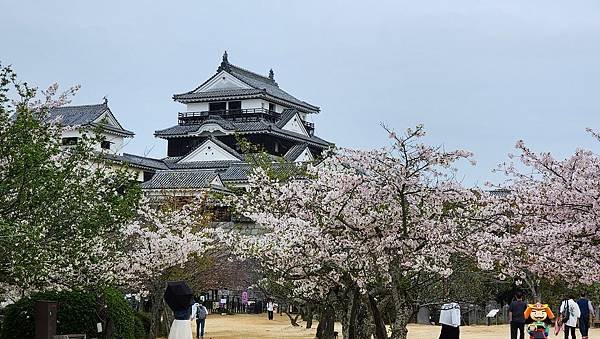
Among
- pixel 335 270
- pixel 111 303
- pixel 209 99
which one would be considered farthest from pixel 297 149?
pixel 335 270

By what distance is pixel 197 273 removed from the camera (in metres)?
24.2

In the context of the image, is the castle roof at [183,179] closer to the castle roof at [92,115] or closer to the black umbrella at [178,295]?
the castle roof at [92,115]

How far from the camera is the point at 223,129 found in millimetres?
50562

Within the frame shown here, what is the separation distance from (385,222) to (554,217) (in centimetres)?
260

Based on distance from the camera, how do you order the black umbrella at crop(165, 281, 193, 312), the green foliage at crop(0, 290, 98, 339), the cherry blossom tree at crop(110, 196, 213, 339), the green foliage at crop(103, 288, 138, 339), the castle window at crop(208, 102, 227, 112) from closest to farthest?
the black umbrella at crop(165, 281, 193, 312)
the green foliage at crop(0, 290, 98, 339)
the green foliage at crop(103, 288, 138, 339)
the cherry blossom tree at crop(110, 196, 213, 339)
the castle window at crop(208, 102, 227, 112)

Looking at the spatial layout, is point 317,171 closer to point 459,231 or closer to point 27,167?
point 459,231

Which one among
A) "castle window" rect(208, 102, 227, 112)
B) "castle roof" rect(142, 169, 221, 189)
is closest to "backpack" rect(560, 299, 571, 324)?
"castle roof" rect(142, 169, 221, 189)

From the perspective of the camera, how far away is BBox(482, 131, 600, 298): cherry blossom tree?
12727 mm

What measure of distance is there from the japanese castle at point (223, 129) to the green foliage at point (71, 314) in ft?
74.7

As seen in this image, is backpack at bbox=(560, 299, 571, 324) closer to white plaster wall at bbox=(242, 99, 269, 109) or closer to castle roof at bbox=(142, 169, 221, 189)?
castle roof at bbox=(142, 169, 221, 189)

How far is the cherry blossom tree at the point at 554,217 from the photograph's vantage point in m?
12.7

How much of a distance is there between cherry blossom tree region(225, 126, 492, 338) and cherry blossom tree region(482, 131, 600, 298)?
72 centimetres

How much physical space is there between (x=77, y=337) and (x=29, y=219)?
4.88 m

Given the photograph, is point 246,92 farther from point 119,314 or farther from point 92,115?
point 119,314
